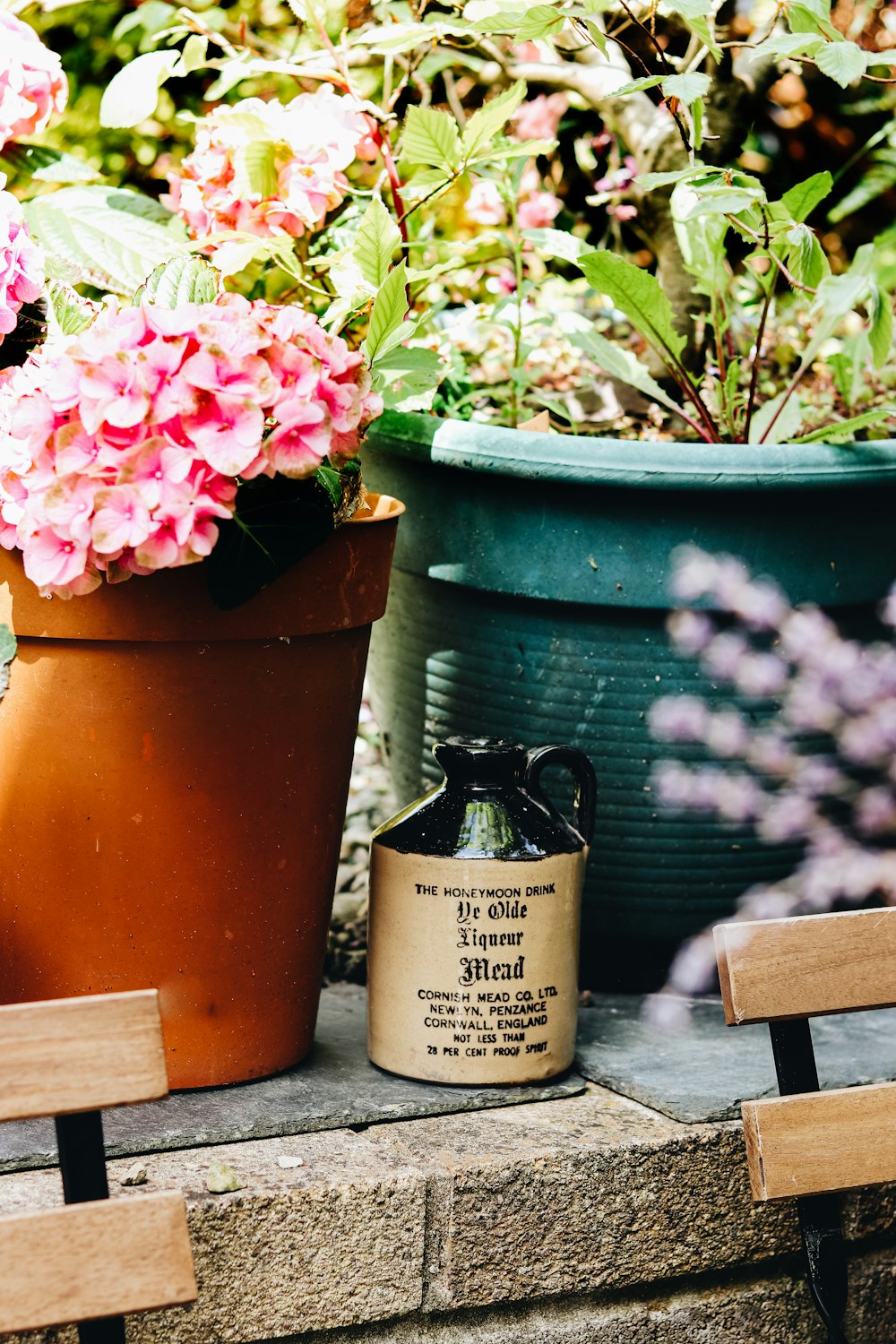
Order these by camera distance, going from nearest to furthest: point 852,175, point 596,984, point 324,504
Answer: point 324,504 < point 596,984 < point 852,175

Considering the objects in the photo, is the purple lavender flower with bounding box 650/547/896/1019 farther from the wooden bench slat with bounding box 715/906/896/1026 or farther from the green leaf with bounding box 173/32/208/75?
the green leaf with bounding box 173/32/208/75

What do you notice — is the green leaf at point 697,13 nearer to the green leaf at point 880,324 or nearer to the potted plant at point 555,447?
the potted plant at point 555,447

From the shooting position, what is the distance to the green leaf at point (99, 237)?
1.38m

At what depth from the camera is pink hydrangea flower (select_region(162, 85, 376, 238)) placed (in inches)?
54.4

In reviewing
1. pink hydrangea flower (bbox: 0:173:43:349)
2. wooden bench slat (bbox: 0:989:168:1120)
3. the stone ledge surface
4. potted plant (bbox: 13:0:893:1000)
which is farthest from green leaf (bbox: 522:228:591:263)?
wooden bench slat (bbox: 0:989:168:1120)

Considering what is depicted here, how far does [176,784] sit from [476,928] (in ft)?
0.94

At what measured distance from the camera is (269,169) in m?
1.39

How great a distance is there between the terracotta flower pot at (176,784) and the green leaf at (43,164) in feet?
2.06

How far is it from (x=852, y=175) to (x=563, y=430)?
1.66 metres

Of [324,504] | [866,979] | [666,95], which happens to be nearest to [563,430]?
[666,95]

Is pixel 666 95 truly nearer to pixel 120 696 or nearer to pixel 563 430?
pixel 563 430

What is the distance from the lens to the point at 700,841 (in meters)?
1.47

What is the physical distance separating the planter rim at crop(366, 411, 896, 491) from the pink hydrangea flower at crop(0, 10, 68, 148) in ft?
1.68

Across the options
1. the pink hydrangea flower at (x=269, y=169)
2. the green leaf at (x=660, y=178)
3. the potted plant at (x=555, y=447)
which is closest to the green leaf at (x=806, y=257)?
the potted plant at (x=555, y=447)
